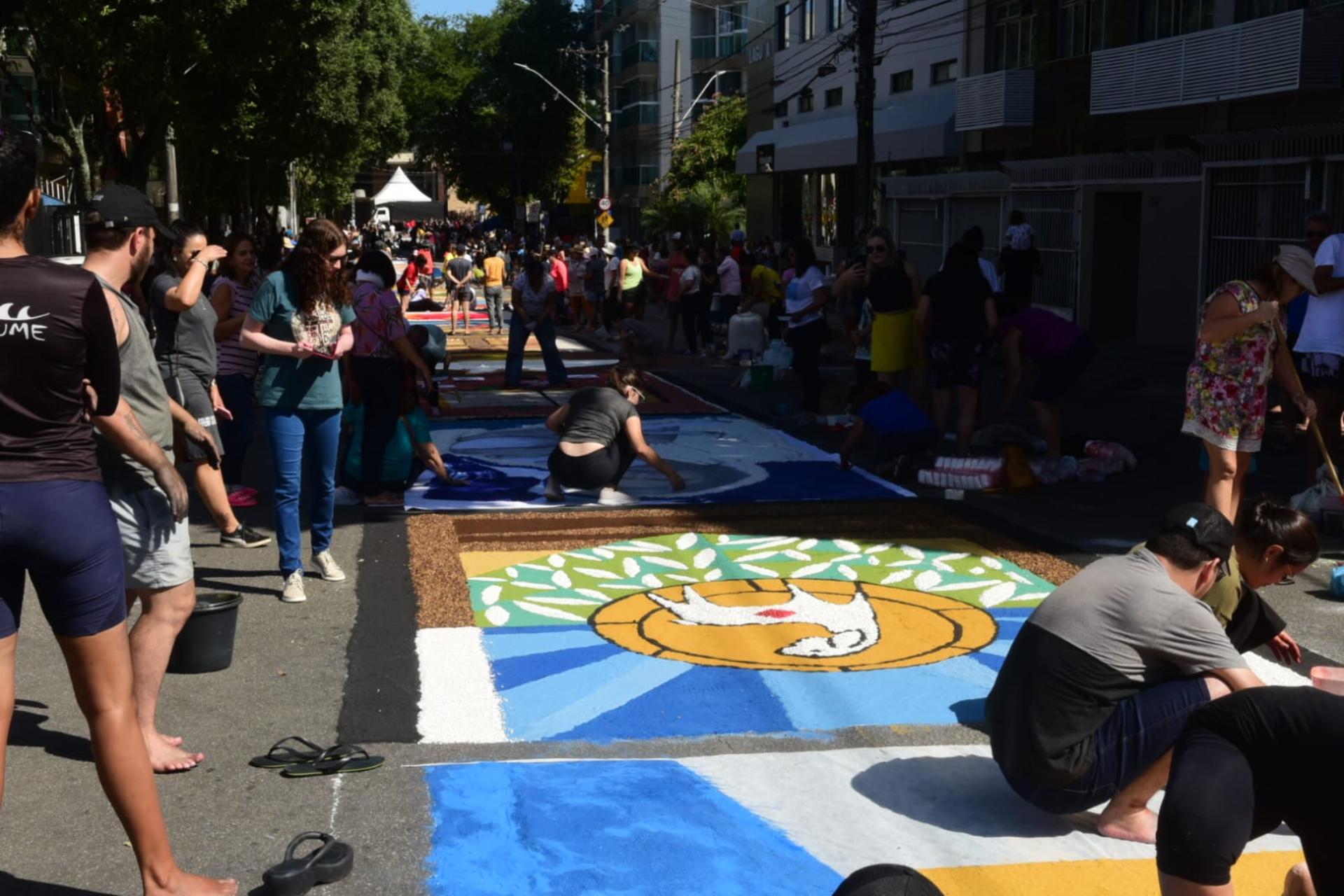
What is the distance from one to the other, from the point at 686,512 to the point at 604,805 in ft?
17.5

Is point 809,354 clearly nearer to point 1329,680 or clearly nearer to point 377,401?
point 377,401

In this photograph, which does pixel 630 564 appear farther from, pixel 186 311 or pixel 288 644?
pixel 186 311

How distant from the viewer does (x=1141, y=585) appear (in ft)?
14.8

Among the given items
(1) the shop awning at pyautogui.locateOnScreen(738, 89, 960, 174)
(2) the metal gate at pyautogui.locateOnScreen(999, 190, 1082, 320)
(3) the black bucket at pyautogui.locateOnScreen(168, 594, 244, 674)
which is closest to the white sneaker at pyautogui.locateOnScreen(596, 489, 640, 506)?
(3) the black bucket at pyautogui.locateOnScreen(168, 594, 244, 674)

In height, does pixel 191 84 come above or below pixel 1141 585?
above

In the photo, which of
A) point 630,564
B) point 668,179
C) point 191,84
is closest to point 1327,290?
point 630,564

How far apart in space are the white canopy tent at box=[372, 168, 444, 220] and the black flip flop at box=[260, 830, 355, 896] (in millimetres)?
39073

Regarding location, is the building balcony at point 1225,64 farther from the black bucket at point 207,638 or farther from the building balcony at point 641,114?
the building balcony at point 641,114

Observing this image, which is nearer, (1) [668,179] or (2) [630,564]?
(2) [630,564]

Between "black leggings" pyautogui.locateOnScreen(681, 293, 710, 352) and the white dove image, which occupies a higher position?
"black leggings" pyautogui.locateOnScreen(681, 293, 710, 352)

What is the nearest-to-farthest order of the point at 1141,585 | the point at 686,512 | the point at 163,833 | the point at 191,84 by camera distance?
the point at 163,833
the point at 1141,585
the point at 686,512
the point at 191,84

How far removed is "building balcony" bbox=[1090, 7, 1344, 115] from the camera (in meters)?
18.7

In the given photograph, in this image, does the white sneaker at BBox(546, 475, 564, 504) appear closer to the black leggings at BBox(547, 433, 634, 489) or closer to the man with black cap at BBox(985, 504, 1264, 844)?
the black leggings at BBox(547, 433, 634, 489)

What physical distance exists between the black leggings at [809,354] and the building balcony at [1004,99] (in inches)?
561
